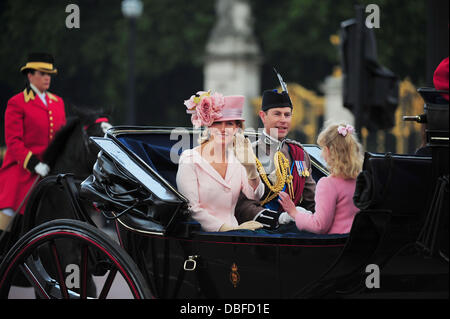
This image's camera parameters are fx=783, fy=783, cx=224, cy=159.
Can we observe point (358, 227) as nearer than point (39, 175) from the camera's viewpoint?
Yes

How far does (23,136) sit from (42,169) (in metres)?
0.50

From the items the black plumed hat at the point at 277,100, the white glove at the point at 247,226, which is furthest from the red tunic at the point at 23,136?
the white glove at the point at 247,226

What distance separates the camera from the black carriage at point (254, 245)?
123 inches

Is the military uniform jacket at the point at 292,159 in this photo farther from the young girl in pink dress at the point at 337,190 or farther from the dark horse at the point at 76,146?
the dark horse at the point at 76,146

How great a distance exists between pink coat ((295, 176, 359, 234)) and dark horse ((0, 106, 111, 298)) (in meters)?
1.93

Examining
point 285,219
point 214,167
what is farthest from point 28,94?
point 285,219

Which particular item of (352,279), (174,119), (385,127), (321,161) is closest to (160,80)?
(174,119)

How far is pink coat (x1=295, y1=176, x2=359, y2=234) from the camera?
3.51 m

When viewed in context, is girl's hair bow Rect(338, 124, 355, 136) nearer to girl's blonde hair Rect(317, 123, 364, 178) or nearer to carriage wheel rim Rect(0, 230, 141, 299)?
girl's blonde hair Rect(317, 123, 364, 178)

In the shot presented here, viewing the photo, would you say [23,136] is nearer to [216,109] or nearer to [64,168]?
[64,168]

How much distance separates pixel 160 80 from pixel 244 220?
2021 centimetres

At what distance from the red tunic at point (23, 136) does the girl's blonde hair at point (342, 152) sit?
272 cm
